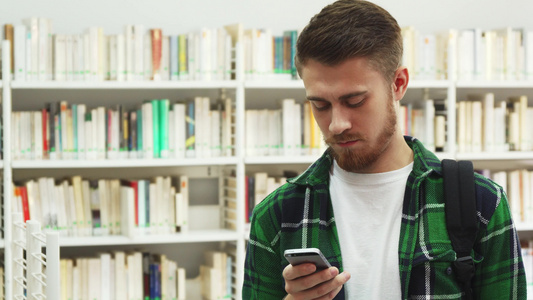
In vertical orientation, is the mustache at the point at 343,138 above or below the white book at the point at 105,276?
above

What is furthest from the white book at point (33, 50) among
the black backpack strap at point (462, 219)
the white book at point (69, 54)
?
the black backpack strap at point (462, 219)

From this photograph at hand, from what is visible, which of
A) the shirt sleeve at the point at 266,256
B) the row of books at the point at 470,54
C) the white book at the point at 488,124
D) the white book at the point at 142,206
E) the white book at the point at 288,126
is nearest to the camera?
the shirt sleeve at the point at 266,256

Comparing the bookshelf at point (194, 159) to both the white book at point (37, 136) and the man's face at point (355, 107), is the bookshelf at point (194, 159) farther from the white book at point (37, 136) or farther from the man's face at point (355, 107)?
the man's face at point (355, 107)

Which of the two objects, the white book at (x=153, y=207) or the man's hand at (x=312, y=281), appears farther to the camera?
the white book at (x=153, y=207)

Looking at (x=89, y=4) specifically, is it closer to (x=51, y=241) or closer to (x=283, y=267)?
(x=51, y=241)

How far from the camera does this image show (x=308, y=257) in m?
1.15

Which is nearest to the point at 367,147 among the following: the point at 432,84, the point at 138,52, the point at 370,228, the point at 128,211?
the point at 370,228

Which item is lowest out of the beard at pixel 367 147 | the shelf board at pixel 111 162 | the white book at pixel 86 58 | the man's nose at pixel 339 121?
the shelf board at pixel 111 162

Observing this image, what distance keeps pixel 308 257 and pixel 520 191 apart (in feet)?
10.7

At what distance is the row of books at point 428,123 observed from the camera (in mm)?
3996

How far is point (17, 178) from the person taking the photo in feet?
12.6

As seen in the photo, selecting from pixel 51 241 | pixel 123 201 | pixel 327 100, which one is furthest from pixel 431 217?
pixel 123 201

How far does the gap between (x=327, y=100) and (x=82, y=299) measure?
9.01 feet

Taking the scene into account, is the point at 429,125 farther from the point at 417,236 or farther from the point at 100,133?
the point at 417,236
